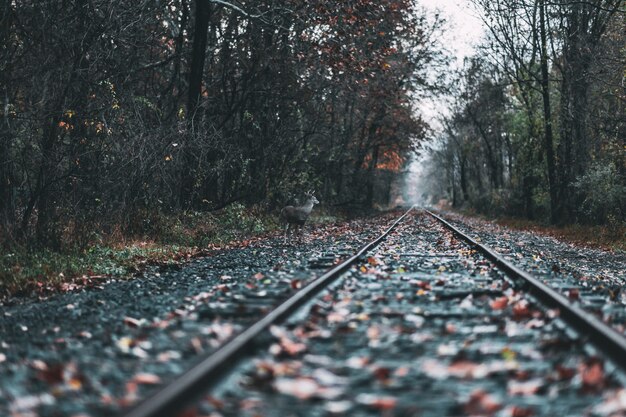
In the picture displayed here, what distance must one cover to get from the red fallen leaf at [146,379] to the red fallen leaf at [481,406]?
1.77m

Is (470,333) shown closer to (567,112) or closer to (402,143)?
(567,112)

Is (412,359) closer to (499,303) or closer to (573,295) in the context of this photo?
(499,303)

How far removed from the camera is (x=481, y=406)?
3.04 meters

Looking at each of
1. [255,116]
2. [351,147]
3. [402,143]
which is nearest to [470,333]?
[255,116]

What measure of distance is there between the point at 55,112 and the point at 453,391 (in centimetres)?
895

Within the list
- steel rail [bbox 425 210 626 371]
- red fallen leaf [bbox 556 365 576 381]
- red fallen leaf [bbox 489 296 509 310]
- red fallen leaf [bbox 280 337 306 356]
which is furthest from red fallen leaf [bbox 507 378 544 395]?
red fallen leaf [bbox 489 296 509 310]

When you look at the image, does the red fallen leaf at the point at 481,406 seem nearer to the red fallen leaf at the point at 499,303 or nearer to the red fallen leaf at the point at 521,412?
the red fallen leaf at the point at 521,412

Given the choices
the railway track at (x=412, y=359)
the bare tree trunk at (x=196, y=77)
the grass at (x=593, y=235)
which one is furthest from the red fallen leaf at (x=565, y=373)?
the bare tree trunk at (x=196, y=77)

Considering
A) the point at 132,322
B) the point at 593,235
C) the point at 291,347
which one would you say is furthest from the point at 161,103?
the point at 291,347

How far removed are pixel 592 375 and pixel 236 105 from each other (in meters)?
16.8

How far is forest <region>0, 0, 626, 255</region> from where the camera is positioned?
10.1 metres

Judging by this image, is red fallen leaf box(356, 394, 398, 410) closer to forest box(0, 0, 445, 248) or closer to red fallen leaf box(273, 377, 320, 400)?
red fallen leaf box(273, 377, 320, 400)

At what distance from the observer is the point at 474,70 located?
4156 centimetres

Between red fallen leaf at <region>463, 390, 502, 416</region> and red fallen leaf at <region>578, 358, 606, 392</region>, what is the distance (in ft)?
2.06
